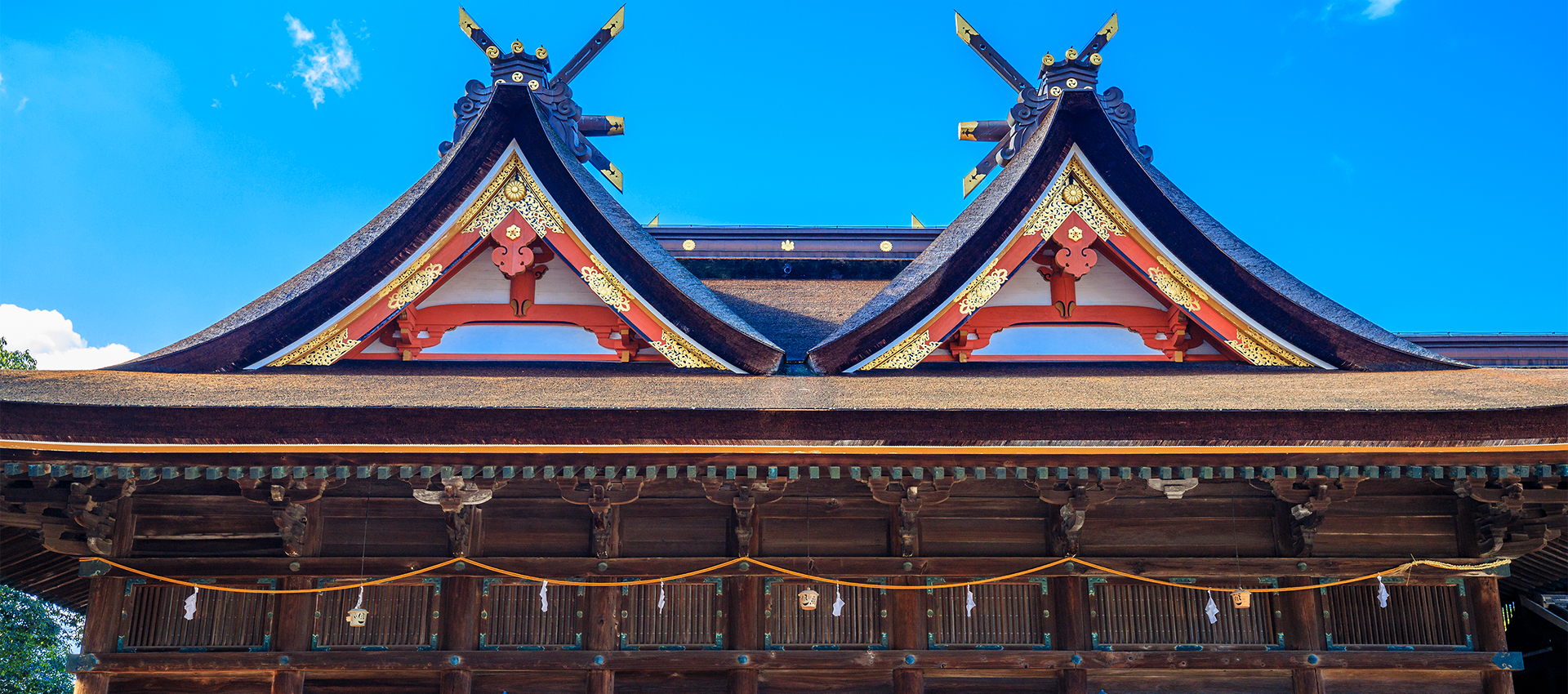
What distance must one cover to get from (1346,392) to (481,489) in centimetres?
543

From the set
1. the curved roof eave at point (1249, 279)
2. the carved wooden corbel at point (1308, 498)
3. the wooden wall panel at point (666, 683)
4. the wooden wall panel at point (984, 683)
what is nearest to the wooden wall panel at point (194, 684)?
the wooden wall panel at point (666, 683)

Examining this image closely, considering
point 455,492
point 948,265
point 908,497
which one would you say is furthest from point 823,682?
point 948,265

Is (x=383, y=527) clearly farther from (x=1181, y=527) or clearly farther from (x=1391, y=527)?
(x=1391, y=527)

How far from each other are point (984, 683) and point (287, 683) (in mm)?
4598

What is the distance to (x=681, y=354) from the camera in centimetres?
656

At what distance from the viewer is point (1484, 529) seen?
582 cm

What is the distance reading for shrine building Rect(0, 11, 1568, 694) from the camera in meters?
4.81

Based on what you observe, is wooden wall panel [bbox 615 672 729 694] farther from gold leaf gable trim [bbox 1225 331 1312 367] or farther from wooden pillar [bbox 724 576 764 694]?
gold leaf gable trim [bbox 1225 331 1312 367]

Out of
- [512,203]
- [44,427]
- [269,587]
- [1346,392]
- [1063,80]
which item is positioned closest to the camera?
[44,427]

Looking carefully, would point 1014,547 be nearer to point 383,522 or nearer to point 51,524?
point 383,522

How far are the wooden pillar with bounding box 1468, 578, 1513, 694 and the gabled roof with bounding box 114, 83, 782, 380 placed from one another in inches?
200

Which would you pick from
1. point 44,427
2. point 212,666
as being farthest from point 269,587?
point 44,427

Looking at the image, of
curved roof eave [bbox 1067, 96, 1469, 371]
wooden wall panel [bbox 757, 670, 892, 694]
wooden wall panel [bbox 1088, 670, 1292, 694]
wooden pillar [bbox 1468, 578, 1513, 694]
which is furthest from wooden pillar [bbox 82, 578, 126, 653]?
wooden pillar [bbox 1468, 578, 1513, 694]

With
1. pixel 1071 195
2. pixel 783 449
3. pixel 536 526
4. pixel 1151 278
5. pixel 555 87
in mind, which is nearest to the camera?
pixel 783 449
